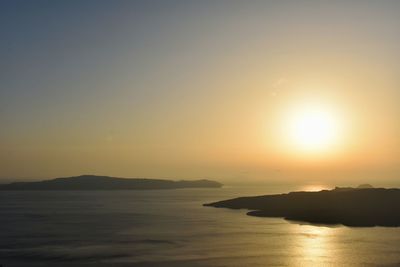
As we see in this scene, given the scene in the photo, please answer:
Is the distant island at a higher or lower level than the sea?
higher

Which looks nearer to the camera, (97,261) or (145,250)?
(97,261)

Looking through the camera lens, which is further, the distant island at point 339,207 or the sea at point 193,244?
the distant island at point 339,207

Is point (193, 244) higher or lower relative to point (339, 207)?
lower

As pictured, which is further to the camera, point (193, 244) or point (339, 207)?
point (339, 207)

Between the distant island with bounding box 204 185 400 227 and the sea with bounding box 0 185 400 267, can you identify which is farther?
the distant island with bounding box 204 185 400 227

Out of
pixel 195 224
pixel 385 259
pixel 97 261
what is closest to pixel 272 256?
pixel 385 259

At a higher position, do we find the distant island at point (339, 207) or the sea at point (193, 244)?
the distant island at point (339, 207)

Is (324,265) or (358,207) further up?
(358,207)

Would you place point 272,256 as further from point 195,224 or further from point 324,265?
point 195,224
